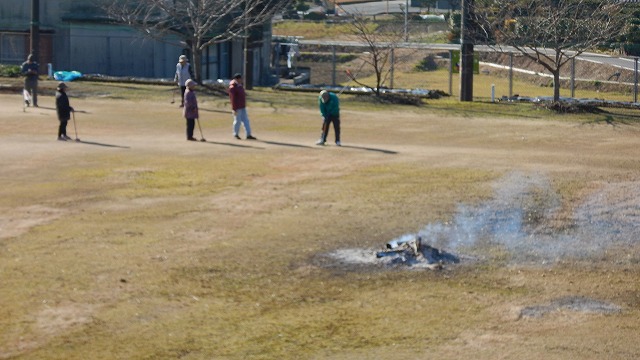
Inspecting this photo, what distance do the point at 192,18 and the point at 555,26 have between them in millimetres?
12621

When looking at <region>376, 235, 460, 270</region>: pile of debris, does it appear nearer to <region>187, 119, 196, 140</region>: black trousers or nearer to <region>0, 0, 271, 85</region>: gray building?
<region>187, 119, 196, 140</region>: black trousers

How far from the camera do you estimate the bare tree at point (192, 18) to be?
40.8 meters

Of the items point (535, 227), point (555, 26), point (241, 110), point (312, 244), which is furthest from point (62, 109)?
point (555, 26)

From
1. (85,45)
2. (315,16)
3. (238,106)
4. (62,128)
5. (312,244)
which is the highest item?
(315,16)

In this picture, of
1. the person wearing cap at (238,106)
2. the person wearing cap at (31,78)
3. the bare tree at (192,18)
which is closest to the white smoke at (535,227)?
the person wearing cap at (238,106)

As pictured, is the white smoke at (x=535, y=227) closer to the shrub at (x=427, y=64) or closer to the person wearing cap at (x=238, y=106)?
the person wearing cap at (x=238, y=106)

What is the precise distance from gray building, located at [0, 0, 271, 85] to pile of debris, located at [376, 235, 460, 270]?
3294cm

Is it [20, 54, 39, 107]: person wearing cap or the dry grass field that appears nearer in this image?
the dry grass field

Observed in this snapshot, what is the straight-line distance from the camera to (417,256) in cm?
1585

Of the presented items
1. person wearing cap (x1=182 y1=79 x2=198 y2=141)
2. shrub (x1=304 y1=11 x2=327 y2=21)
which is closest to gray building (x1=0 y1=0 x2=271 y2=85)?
person wearing cap (x1=182 y1=79 x2=198 y2=141)

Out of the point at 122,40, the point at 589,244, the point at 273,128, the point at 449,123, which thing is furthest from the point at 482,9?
the point at 589,244

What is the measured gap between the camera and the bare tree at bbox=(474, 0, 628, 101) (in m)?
35.9

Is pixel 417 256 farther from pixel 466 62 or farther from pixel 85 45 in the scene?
pixel 85 45

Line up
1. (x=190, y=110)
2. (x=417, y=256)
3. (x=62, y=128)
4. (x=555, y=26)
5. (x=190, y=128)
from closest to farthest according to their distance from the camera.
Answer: (x=417, y=256) → (x=62, y=128) → (x=190, y=110) → (x=190, y=128) → (x=555, y=26)
